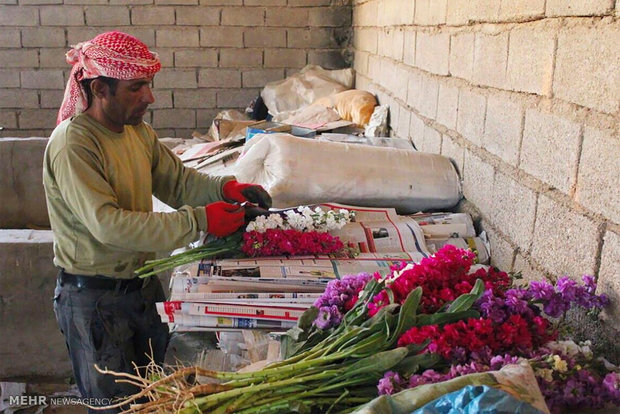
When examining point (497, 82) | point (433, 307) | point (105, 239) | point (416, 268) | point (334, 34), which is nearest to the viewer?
point (433, 307)

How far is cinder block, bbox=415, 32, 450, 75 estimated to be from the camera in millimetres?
3131

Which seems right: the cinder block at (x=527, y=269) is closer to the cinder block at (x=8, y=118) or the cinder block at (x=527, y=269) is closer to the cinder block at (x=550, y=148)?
the cinder block at (x=550, y=148)

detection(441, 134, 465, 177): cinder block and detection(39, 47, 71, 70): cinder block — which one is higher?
detection(39, 47, 71, 70): cinder block

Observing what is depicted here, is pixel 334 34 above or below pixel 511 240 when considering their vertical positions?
above

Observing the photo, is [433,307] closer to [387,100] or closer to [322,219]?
[322,219]

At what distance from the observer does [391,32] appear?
15.0 ft

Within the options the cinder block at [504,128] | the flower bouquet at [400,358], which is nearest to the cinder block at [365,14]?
the cinder block at [504,128]

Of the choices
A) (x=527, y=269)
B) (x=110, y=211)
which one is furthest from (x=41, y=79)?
(x=527, y=269)

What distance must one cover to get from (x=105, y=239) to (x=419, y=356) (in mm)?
1319

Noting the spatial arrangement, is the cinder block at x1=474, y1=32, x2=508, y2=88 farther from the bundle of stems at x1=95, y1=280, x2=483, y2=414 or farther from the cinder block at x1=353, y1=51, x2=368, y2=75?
the cinder block at x1=353, y1=51, x2=368, y2=75

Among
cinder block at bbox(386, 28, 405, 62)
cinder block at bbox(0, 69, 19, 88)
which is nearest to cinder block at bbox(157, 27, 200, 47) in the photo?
cinder block at bbox(0, 69, 19, 88)

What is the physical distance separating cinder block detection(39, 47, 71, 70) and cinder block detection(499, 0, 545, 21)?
5.85 m

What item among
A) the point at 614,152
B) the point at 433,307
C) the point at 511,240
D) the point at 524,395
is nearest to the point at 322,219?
the point at 511,240

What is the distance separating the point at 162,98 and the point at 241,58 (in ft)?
3.32
